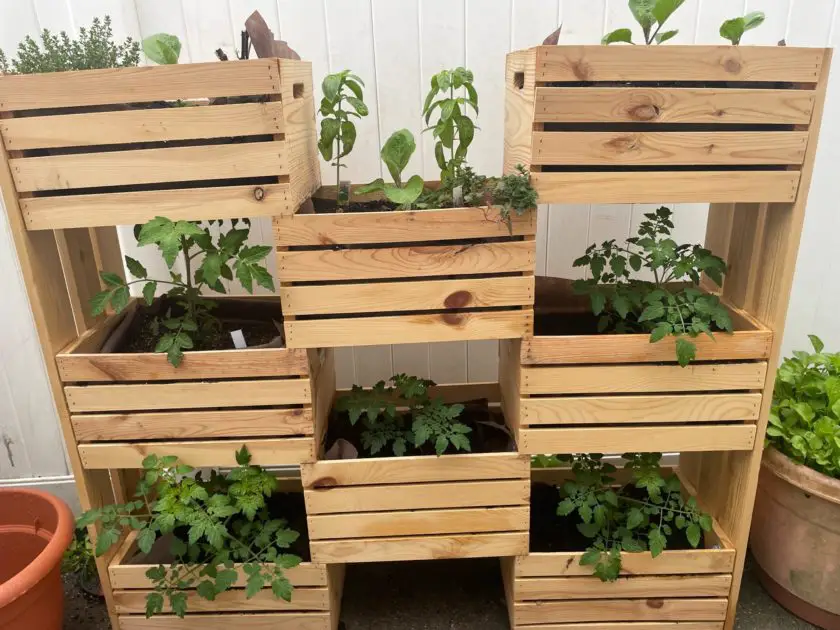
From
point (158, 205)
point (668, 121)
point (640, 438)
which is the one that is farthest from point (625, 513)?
point (158, 205)

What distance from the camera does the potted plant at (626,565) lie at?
1.56m

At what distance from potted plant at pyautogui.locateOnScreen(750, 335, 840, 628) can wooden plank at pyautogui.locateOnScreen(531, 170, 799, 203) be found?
66 centimetres

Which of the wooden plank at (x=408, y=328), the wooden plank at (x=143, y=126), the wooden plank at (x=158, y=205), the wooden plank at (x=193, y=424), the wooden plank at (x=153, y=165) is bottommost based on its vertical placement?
the wooden plank at (x=193, y=424)

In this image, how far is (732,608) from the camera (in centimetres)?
164

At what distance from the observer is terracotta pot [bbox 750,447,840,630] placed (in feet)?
5.29

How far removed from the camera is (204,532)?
145 cm

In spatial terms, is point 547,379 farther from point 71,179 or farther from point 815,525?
point 71,179

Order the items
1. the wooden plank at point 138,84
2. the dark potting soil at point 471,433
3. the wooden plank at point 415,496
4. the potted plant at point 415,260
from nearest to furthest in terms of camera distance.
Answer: the wooden plank at point 138,84
the potted plant at point 415,260
the wooden plank at point 415,496
the dark potting soil at point 471,433

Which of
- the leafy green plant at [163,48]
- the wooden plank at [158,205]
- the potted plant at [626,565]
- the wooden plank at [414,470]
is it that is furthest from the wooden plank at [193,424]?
the leafy green plant at [163,48]

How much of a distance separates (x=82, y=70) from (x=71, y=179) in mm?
222

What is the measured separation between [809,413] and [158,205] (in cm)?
171

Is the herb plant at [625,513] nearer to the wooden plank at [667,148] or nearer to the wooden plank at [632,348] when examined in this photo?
the wooden plank at [632,348]

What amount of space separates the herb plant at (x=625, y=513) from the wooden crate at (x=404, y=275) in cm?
48

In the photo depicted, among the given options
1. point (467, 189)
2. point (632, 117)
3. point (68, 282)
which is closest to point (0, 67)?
point (68, 282)
